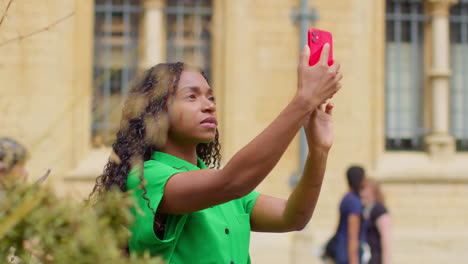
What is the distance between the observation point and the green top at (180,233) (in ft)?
6.32

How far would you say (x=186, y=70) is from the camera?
2.22m

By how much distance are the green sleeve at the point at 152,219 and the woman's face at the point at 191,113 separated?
0.13m

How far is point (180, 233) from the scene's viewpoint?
1984 millimetres

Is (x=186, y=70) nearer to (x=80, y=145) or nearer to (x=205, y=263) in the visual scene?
(x=205, y=263)

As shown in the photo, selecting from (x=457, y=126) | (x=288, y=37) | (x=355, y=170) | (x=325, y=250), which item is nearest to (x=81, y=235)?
(x=355, y=170)

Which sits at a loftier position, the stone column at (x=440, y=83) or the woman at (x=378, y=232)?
the stone column at (x=440, y=83)

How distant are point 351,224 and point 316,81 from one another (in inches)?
150

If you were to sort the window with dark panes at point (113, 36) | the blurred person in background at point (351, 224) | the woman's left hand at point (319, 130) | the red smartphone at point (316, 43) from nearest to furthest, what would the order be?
1. the red smartphone at point (316, 43)
2. the woman's left hand at point (319, 130)
3. the blurred person in background at point (351, 224)
4. the window with dark panes at point (113, 36)

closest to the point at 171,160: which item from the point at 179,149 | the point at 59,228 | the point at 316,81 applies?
the point at 179,149

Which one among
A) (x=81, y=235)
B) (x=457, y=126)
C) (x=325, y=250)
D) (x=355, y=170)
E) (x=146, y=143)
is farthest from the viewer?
(x=457, y=126)

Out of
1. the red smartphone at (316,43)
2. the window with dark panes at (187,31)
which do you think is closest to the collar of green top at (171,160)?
the red smartphone at (316,43)

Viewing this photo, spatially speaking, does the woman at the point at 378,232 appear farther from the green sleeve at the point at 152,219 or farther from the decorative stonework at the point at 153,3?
the decorative stonework at the point at 153,3

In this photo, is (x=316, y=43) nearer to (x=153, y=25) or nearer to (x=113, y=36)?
(x=153, y=25)

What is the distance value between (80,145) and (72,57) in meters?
1.05
